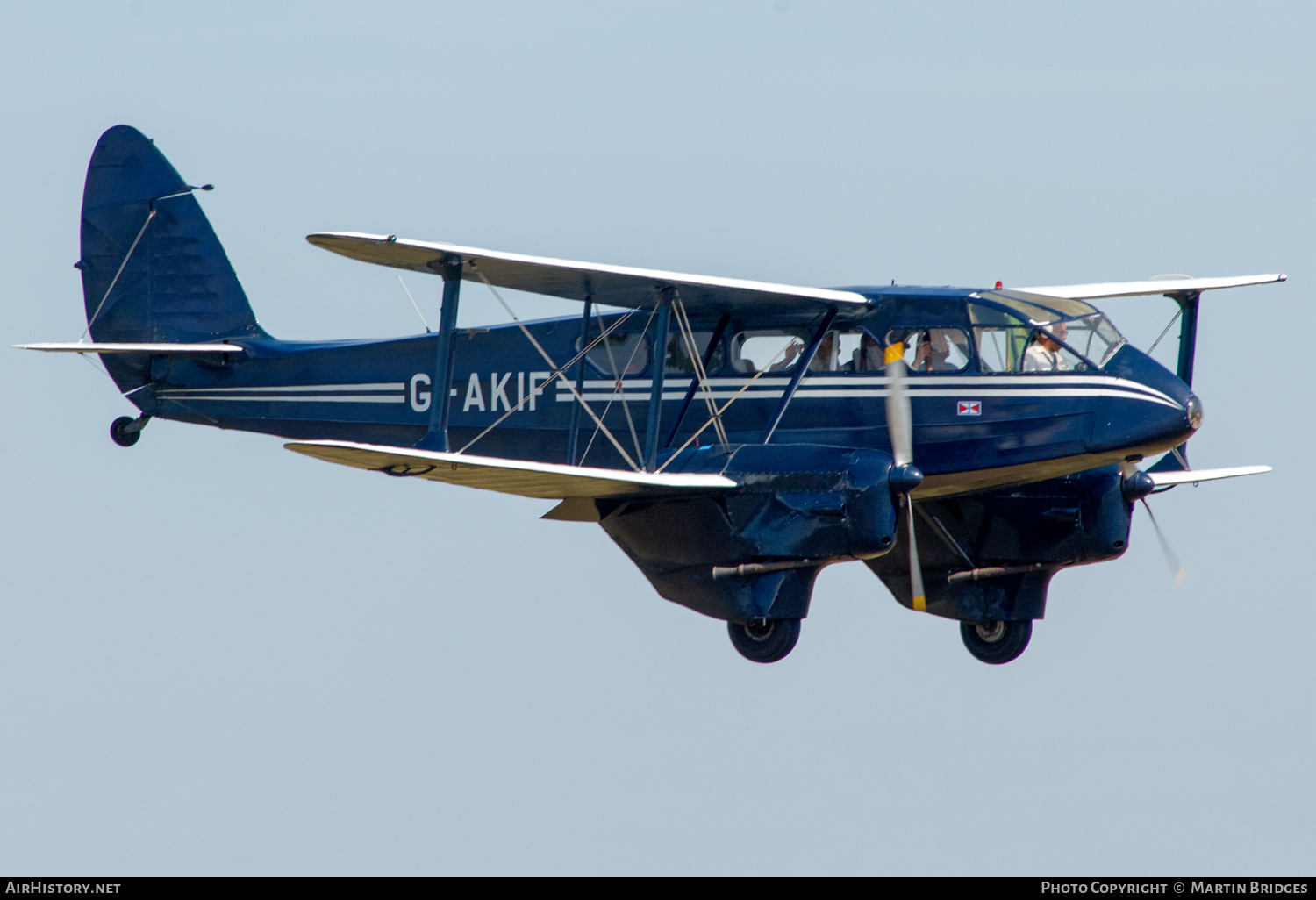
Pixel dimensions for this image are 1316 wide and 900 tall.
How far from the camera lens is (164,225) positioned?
2447cm

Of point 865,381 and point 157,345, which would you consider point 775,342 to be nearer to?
point 865,381

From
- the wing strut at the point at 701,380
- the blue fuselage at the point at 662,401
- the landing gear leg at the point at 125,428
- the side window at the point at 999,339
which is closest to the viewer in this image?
the blue fuselage at the point at 662,401

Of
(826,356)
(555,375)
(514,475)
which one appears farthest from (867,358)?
(514,475)

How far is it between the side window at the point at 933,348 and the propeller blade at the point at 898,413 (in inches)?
11.8

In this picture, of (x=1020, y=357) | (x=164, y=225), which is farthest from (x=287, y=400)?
(x=1020, y=357)

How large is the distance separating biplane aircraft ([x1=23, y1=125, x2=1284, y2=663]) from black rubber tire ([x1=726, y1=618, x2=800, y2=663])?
25 millimetres

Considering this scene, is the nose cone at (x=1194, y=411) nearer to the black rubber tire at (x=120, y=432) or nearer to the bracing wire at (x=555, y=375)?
the bracing wire at (x=555, y=375)

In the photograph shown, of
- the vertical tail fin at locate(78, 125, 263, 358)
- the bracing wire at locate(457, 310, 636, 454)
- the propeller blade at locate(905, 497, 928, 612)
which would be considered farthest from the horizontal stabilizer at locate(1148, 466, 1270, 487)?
the vertical tail fin at locate(78, 125, 263, 358)

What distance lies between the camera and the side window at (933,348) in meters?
19.5

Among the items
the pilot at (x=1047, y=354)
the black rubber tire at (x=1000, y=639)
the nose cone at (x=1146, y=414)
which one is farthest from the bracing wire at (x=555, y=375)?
the nose cone at (x=1146, y=414)

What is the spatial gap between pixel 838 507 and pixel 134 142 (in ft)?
37.6

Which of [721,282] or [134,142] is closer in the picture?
[721,282]

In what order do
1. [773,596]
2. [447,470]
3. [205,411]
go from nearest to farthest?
[447,470] → [773,596] → [205,411]

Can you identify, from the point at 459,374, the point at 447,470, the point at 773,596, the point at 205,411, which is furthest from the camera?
the point at 205,411
